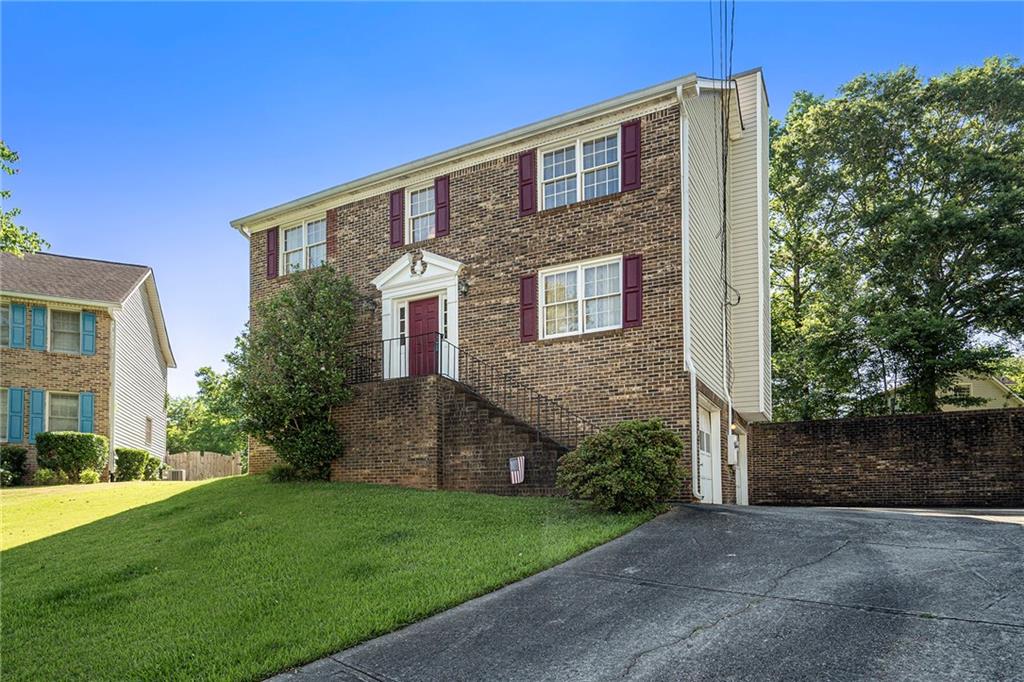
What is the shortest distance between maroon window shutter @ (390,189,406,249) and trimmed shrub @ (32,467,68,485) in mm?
11835

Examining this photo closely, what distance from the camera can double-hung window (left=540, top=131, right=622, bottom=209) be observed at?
1477cm

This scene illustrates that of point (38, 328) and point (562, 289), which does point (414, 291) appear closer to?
point (562, 289)

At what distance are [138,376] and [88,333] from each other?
3407mm

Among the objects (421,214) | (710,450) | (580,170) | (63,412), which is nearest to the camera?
(580,170)

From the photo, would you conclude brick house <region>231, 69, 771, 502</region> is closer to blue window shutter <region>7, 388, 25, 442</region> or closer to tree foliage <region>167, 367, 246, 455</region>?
blue window shutter <region>7, 388, 25, 442</region>

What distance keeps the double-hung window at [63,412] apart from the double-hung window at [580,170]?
16638 millimetres

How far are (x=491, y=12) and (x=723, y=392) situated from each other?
8.55 meters

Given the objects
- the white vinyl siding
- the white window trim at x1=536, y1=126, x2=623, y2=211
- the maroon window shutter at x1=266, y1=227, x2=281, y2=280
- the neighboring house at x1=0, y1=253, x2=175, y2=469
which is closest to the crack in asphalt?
the white window trim at x1=536, y1=126, x2=623, y2=211

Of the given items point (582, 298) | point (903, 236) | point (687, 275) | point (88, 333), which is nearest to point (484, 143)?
point (582, 298)

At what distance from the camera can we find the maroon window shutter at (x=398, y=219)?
1753 cm

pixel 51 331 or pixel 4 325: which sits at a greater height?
pixel 4 325

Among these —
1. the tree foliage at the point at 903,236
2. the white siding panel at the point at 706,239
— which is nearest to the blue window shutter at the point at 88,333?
the white siding panel at the point at 706,239

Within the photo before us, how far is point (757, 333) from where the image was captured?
17.5 meters

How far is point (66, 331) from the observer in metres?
23.8
